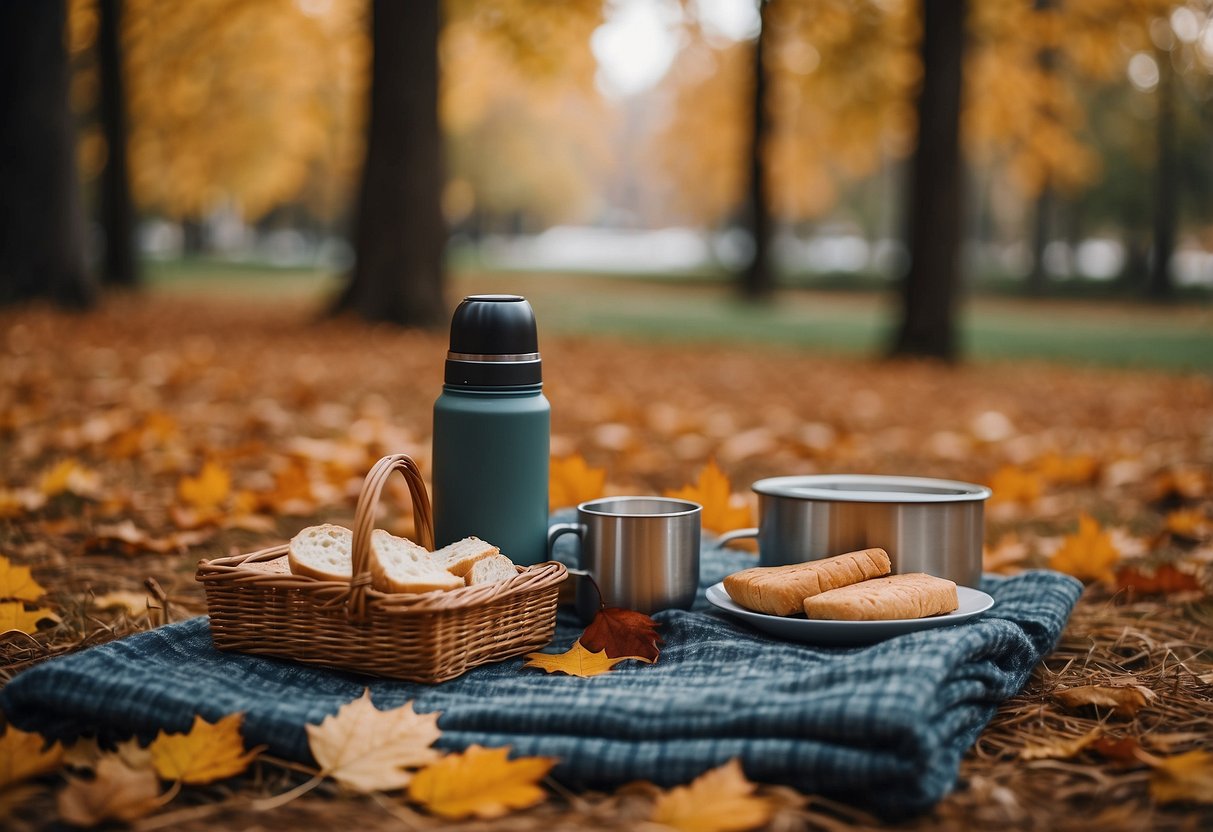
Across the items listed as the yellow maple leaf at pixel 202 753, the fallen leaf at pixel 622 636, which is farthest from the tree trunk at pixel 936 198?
the yellow maple leaf at pixel 202 753

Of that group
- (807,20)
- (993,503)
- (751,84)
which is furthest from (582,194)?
(993,503)

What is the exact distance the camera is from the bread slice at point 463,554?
1.79m

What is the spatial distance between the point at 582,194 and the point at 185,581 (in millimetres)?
37176

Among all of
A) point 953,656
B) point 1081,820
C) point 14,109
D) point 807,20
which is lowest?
point 1081,820

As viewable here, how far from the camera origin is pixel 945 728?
1528mm

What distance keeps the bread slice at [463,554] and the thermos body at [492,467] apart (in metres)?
0.08

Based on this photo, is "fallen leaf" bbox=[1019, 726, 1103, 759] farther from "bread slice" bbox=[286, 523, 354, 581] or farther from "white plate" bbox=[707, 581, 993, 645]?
"bread slice" bbox=[286, 523, 354, 581]

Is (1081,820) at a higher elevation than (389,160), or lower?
lower

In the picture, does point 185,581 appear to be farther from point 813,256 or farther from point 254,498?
point 813,256

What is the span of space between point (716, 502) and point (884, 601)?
2.97ft

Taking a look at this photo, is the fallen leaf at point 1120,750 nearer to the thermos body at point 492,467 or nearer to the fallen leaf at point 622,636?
the fallen leaf at point 622,636

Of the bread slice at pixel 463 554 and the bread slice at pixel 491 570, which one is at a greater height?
the bread slice at pixel 463 554

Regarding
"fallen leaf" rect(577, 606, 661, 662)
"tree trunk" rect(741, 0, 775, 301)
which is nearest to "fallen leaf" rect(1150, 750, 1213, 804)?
"fallen leaf" rect(577, 606, 661, 662)

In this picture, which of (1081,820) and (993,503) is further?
(993,503)
